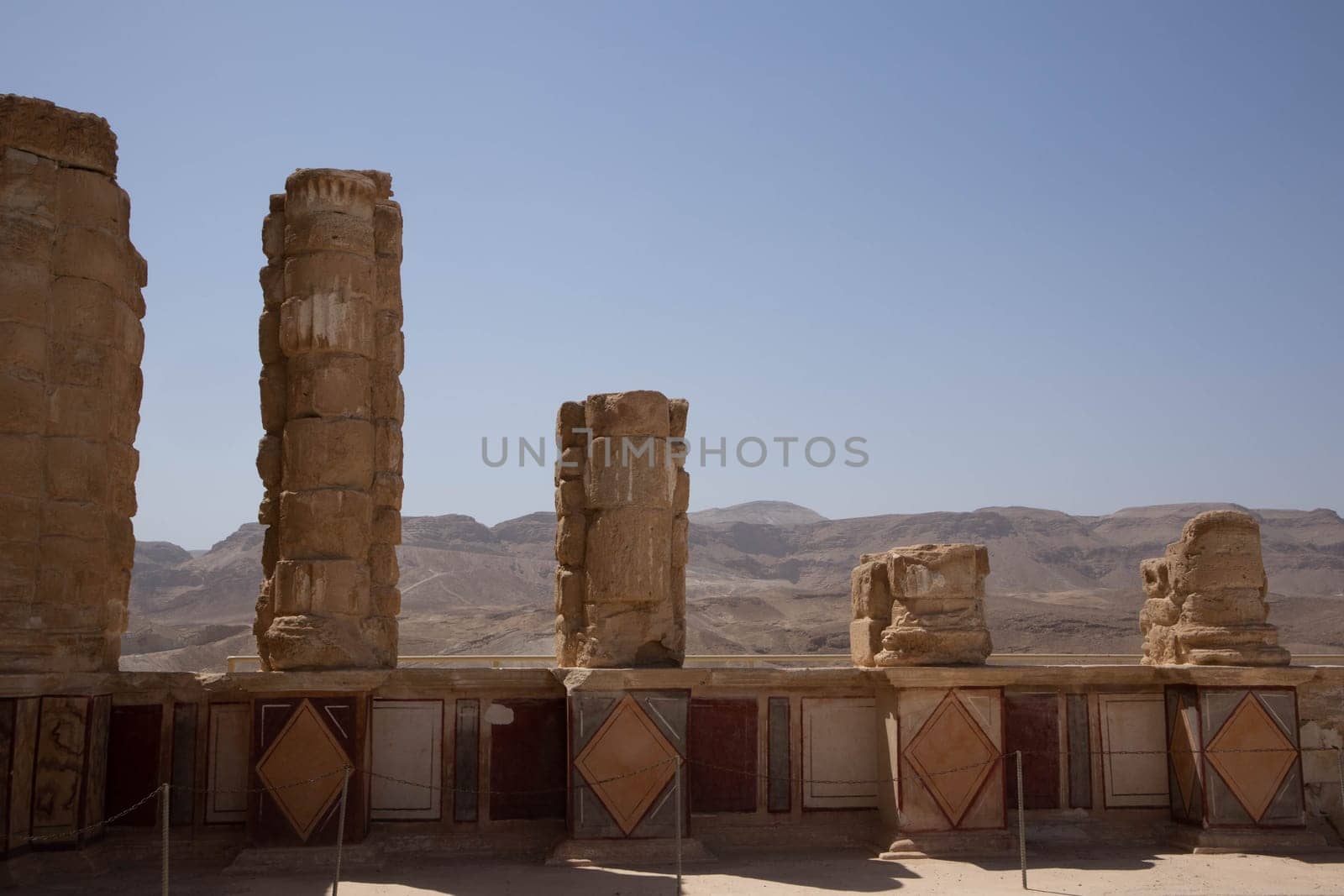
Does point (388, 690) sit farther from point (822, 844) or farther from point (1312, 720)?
point (1312, 720)

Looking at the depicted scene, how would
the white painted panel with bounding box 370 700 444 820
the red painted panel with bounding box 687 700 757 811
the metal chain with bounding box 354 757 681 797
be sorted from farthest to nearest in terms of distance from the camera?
the red painted panel with bounding box 687 700 757 811
the white painted panel with bounding box 370 700 444 820
the metal chain with bounding box 354 757 681 797

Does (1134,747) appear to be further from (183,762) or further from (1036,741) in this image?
(183,762)

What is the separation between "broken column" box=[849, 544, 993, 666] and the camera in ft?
31.6

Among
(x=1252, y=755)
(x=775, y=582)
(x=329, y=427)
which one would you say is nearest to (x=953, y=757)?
(x=1252, y=755)

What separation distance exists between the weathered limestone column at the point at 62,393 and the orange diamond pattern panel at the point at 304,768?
1.52 meters

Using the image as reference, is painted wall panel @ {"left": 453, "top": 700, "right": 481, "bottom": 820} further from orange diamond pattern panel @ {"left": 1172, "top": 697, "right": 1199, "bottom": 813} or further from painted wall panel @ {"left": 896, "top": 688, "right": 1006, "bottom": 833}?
orange diamond pattern panel @ {"left": 1172, "top": 697, "right": 1199, "bottom": 813}

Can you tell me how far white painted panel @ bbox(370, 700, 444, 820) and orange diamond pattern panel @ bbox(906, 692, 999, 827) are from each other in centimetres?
375

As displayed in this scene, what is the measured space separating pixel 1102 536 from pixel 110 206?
5611 centimetres

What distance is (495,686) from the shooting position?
9727mm

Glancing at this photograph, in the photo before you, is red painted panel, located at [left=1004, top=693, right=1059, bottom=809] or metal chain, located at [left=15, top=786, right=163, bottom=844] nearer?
metal chain, located at [left=15, top=786, right=163, bottom=844]

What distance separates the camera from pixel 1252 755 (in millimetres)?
9695

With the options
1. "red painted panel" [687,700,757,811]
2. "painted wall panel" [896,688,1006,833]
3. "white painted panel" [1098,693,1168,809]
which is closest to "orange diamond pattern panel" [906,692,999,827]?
"painted wall panel" [896,688,1006,833]

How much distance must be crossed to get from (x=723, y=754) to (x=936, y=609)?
2.10 meters

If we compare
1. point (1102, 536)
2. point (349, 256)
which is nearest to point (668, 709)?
point (349, 256)
